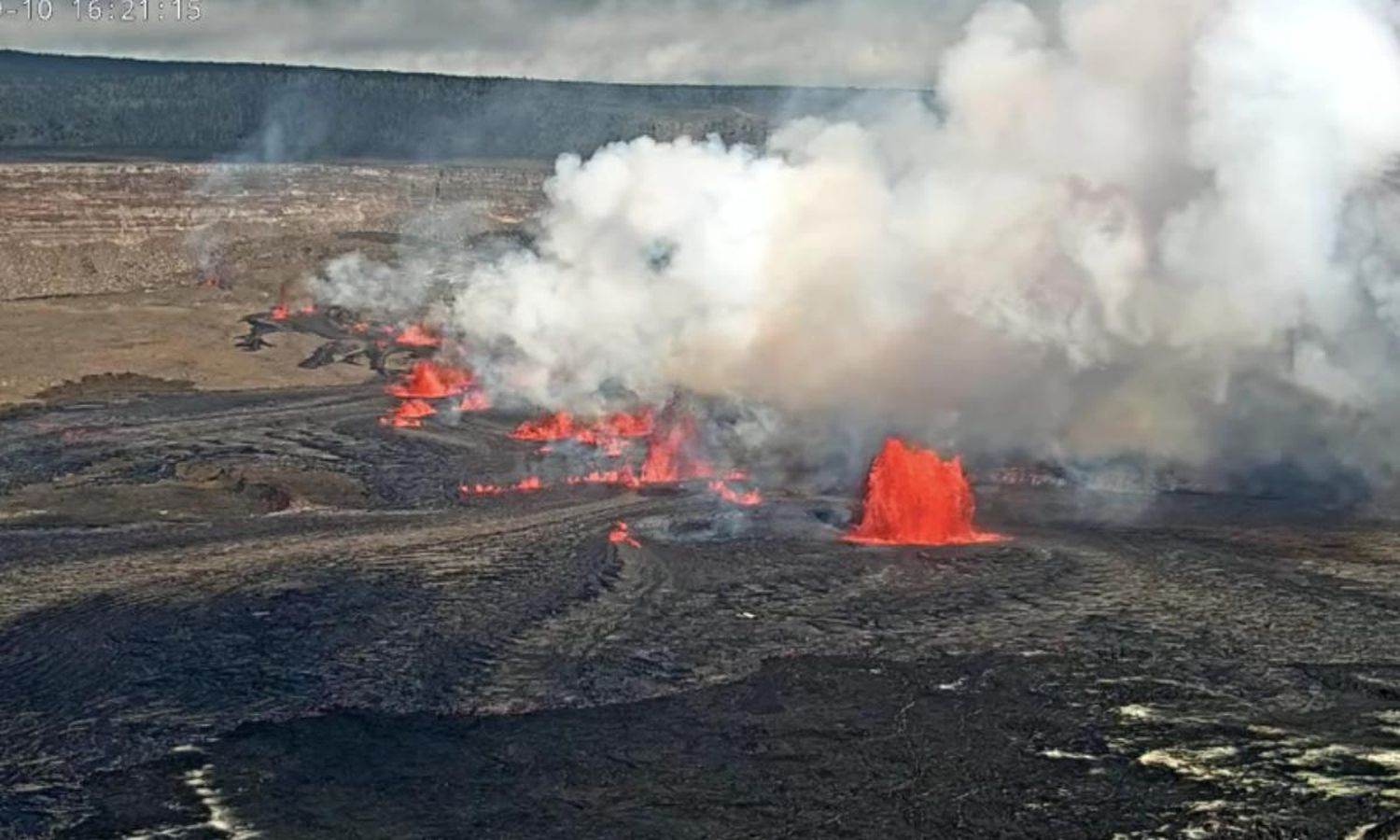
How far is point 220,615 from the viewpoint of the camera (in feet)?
99.5

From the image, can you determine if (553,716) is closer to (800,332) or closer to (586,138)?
(800,332)

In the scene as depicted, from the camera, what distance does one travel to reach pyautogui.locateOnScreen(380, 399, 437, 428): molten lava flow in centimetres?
5734

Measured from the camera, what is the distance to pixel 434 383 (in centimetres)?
6825

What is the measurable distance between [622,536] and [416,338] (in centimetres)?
5230

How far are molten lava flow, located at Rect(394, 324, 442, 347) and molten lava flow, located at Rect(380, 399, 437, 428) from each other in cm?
2078

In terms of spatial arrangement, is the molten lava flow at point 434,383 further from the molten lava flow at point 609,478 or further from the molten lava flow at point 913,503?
the molten lava flow at point 913,503

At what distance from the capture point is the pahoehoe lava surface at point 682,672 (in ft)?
67.8

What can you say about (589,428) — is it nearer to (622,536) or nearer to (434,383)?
(434,383)

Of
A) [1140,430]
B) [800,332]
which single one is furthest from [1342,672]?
[800,332]

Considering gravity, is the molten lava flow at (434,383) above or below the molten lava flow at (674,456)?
above

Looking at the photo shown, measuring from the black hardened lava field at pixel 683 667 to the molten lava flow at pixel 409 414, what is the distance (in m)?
13.4

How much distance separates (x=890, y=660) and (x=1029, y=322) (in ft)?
58.2

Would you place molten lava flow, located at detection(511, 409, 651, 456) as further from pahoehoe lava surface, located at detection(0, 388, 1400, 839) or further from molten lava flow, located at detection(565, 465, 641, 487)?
pahoehoe lava surface, located at detection(0, 388, 1400, 839)

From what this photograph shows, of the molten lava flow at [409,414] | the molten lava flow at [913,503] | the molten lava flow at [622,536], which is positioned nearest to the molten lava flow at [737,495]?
the molten lava flow at [913,503]
